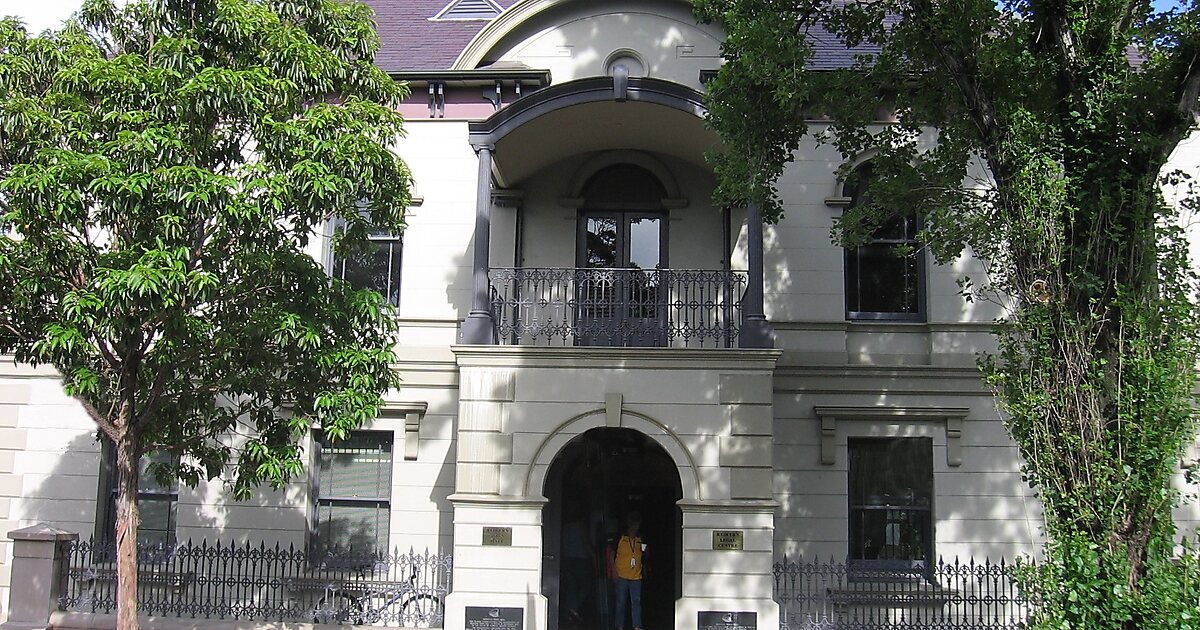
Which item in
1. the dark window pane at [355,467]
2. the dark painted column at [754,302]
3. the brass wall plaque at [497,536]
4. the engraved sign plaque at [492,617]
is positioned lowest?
the engraved sign plaque at [492,617]

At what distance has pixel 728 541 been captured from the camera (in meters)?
11.4

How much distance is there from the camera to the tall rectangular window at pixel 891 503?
13125 mm

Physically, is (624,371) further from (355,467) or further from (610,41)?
(610,41)

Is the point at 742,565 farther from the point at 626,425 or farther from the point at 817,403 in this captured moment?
the point at 817,403

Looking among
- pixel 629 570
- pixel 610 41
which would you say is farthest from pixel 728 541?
pixel 610 41

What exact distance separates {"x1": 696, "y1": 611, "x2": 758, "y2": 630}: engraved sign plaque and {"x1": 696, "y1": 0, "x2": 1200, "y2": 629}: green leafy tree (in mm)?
4208

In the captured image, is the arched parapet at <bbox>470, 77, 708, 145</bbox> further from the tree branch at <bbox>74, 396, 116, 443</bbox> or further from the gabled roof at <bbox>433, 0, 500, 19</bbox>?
the tree branch at <bbox>74, 396, 116, 443</bbox>

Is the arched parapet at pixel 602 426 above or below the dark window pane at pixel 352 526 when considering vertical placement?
above

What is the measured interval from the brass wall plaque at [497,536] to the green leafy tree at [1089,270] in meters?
5.57

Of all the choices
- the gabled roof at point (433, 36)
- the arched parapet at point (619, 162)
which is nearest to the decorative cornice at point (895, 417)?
the arched parapet at point (619, 162)

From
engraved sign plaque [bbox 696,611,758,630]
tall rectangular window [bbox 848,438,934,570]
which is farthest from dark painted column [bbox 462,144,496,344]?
tall rectangular window [bbox 848,438,934,570]

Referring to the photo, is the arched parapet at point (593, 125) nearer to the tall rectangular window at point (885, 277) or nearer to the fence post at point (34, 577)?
the tall rectangular window at point (885, 277)

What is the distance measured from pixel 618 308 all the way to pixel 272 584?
5.20 m

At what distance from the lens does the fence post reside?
12000 mm
